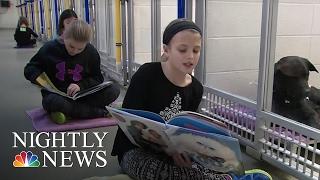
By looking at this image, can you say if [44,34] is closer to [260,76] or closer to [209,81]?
[209,81]

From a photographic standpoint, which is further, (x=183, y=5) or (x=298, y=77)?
(x=183, y=5)

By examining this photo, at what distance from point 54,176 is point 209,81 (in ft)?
3.42

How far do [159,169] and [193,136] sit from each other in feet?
0.97

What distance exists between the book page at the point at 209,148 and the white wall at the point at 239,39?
100 centimetres

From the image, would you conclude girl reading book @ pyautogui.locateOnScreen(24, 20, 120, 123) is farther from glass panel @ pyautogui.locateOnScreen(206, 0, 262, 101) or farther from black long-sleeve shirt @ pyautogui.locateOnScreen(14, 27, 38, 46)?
black long-sleeve shirt @ pyautogui.locateOnScreen(14, 27, 38, 46)

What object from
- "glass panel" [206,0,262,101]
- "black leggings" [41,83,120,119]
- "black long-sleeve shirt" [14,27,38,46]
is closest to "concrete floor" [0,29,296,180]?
"black leggings" [41,83,120,119]

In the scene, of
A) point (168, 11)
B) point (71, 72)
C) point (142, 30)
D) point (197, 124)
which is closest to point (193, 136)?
point (197, 124)

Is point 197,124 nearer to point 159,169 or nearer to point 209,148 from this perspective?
point 209,148

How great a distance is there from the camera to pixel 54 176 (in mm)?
1490

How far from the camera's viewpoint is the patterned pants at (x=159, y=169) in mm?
1192

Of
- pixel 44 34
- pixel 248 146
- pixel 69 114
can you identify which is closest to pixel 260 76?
pixel 248 146

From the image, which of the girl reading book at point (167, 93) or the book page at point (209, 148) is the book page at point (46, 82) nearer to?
the girl reading book at point (167, 93)

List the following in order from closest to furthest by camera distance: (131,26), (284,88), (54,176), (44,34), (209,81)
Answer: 1. (54,176)
2. (284,88)
3. (209,81)
4. (131,26)
5. (44,34)

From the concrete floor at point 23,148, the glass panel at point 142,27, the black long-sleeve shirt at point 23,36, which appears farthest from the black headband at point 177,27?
the black long-sleeve shirt at point 23,36
